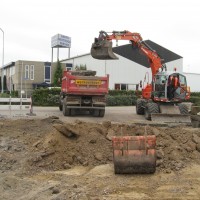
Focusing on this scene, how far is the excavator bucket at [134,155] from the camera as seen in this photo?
9.71 m

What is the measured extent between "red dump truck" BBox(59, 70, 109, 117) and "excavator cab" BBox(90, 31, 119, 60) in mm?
1291

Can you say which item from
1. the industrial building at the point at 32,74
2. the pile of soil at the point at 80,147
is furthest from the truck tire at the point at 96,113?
the industrial building at the point at 32,74

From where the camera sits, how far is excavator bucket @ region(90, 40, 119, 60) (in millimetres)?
20516

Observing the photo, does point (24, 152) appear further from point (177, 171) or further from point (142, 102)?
point (142, 102)

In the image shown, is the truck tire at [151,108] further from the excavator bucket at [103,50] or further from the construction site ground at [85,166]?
the construction site ground at [85,166]

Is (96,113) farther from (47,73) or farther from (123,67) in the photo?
(47,73)

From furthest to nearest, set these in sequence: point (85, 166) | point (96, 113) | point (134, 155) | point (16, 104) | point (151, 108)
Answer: point (96, 113) < point (16, 104) < point (151, 108) < point (85, 166) < point (134, 155)

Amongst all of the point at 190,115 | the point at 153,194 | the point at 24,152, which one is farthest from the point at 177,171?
the point at 190,115

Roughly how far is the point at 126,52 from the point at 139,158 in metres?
43.3

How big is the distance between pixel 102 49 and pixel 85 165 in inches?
420

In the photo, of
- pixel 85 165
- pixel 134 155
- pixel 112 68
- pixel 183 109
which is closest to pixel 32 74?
pixel 112 68

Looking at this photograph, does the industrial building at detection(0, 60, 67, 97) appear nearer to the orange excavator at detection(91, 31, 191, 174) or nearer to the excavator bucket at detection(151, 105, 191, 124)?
the orange excavator at detection(91, 31, 191, 174)

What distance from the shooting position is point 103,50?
67.7 feet

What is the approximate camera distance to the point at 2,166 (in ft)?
35.9
